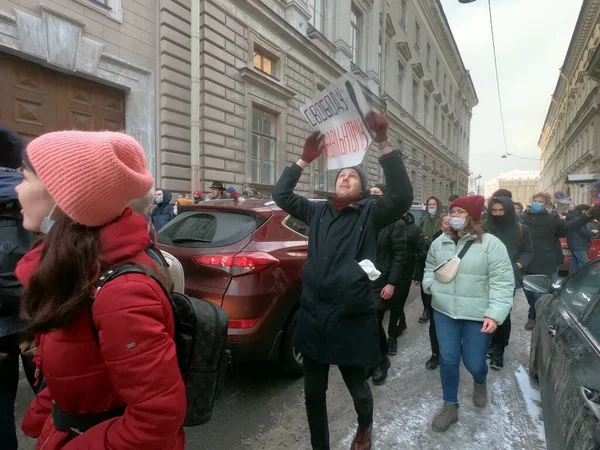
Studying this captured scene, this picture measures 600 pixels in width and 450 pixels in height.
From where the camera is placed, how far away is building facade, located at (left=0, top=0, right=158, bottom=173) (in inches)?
262

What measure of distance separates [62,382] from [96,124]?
8.41m

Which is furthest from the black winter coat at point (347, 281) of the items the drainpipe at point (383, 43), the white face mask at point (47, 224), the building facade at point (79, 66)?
the drainpipe at point (383, 43)

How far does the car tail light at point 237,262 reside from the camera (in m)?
2.96

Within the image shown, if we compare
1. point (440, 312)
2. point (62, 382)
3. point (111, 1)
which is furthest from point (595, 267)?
point (111, 1)

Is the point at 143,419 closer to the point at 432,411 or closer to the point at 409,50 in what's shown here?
the point at 432,411

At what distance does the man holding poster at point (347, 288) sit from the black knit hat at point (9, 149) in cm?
163

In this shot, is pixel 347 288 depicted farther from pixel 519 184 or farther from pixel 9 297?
pixel 519 184

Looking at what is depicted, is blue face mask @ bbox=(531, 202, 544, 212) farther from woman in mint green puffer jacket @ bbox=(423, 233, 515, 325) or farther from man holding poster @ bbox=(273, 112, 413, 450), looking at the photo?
man holding poster @ bbox=(273, 112, 413, 450)

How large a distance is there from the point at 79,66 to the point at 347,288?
777cm

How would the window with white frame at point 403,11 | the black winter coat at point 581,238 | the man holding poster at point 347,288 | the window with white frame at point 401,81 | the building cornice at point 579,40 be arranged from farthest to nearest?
1. the building cornice at point 579,40
2. the window with white frame at point 401,81
3. the window with white frame at point 403,11
4. the black winter coat at point 581,238
5. the man holding poster at point 347,288

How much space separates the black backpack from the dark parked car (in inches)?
51.4

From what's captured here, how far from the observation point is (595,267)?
8.36 feet

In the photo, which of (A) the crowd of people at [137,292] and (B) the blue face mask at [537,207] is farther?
(B) the blue face mask at [537,207]

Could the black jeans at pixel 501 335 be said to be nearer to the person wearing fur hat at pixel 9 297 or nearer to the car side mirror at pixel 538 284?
the car side mirror at pixel 538 284
